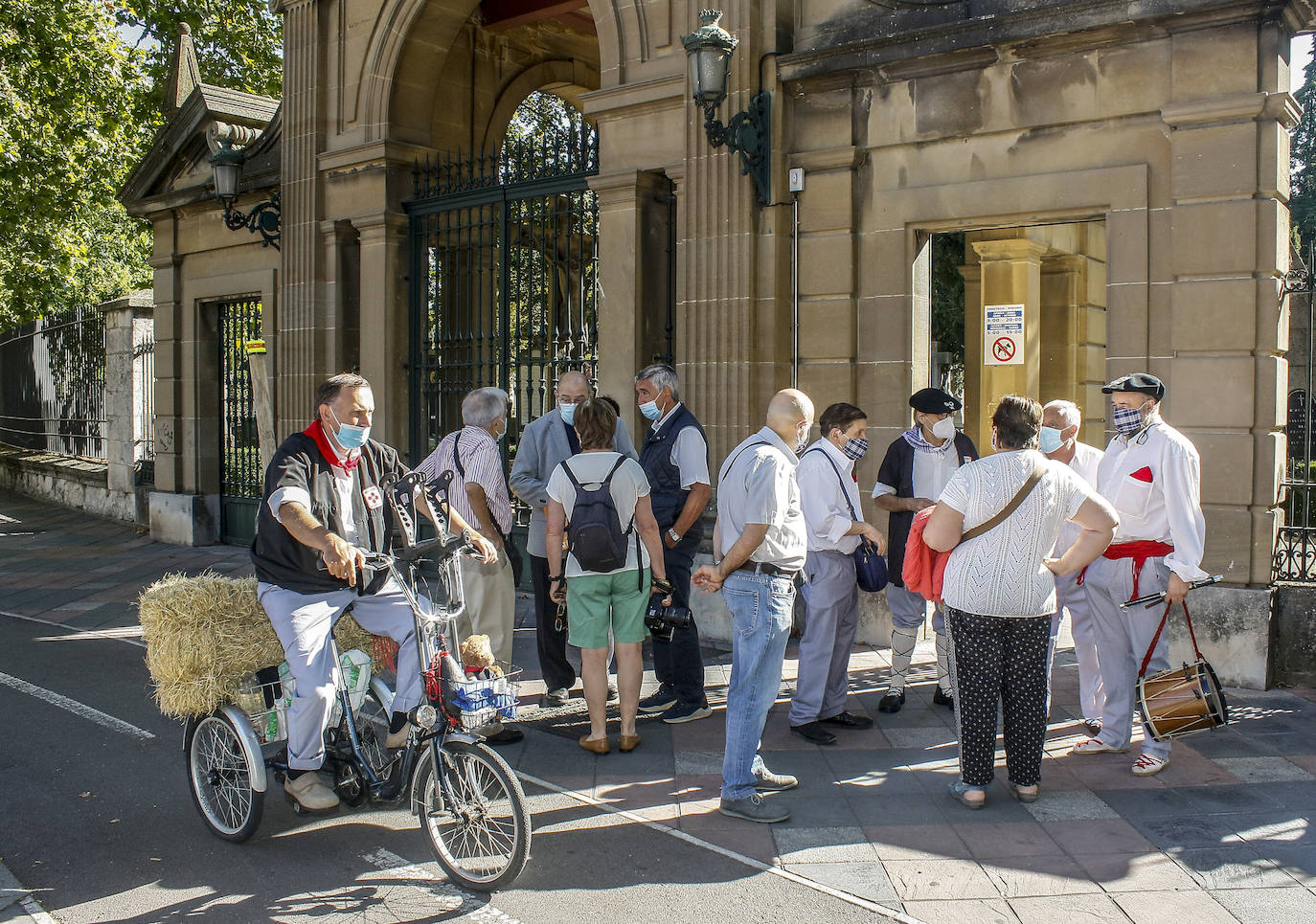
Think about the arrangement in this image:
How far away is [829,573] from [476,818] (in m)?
2.50

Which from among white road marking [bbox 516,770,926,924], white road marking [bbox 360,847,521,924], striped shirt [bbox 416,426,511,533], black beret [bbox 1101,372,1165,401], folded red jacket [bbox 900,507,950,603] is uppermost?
black beret [bbox 1101,372,1165,401]

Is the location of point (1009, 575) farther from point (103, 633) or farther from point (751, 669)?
point (103, 633)

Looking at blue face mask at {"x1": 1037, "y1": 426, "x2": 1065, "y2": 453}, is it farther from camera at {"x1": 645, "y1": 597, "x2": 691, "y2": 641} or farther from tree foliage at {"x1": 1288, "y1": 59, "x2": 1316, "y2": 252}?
tree foliage at {"x1": 1288, "y1": 59, "x2": 1316, "y2": 252}

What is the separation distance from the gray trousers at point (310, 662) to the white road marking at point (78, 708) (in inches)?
78.4

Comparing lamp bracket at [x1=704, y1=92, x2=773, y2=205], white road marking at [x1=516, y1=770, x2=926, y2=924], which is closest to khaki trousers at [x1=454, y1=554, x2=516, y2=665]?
white road marking at [x1=516, y1=770, x2=926, y2=924]

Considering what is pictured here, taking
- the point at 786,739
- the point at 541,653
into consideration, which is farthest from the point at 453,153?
the point at 786,739

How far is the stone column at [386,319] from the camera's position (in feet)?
36.1

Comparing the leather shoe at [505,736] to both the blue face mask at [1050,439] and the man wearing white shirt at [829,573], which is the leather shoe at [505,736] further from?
the blue face mask at [1050,439]

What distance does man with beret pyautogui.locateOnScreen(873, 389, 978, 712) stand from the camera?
6156 millimetres

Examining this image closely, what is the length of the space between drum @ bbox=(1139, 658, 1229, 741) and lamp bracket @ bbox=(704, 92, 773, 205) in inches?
176

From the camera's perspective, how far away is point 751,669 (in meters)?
4.63

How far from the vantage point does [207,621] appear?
4375mm

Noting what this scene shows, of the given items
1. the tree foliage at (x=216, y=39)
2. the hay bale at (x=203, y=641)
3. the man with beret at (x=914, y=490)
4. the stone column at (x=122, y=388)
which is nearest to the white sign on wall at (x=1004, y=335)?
the man with beret at (x=914, y=490)

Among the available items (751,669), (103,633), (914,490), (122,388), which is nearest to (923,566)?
(751,669)
